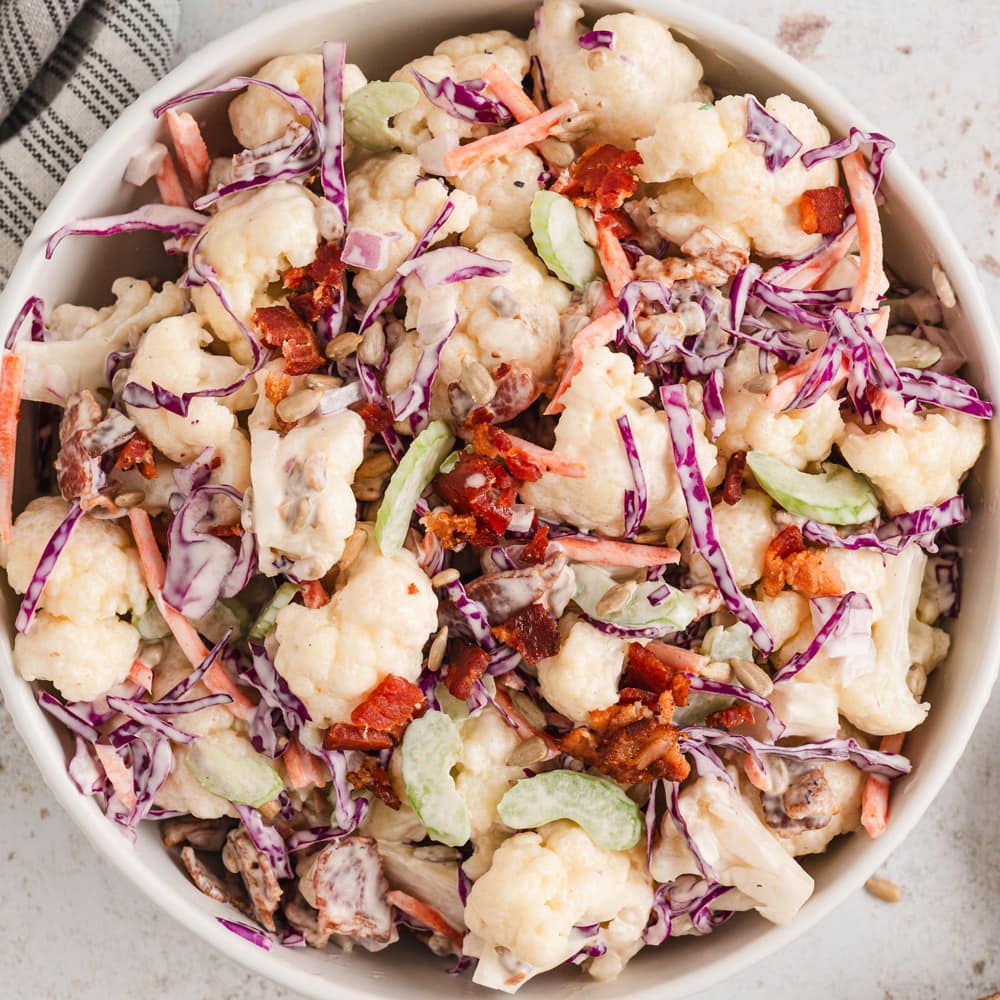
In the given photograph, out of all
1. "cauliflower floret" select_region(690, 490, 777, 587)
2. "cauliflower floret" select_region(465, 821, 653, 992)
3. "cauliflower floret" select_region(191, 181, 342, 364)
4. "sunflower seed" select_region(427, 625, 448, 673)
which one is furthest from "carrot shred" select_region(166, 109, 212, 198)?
"cauliflower floret" select_region(465, 821, 653, 992)

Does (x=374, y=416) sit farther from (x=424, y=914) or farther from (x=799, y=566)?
(x=424, y=914)

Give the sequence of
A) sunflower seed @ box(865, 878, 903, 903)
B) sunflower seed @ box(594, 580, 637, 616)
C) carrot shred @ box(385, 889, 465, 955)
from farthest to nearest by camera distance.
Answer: sunflower seed @ box(865, 878, 903, 903), carrot shred @ box(385, 889, 465, 955), sunflower seed @ box(594, 580, 637, 616)

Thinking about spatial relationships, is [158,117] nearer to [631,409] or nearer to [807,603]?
[631,409]

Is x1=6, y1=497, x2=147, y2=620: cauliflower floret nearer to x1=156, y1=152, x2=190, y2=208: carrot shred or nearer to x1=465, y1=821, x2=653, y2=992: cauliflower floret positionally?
x1=156, y1=152, x2=190, y2=208: carrot shred

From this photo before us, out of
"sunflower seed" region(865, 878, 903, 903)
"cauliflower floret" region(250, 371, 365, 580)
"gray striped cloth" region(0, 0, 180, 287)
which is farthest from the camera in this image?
"sunflower seed" region(865, 878, 903, 903)

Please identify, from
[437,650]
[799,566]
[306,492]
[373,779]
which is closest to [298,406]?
[306,492]

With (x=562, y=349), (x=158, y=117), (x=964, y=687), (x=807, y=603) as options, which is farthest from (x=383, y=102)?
(x=964, y=687)

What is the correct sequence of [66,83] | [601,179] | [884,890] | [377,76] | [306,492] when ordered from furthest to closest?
[884,890], [66,83], [377,76], [601,179], [306,492]
